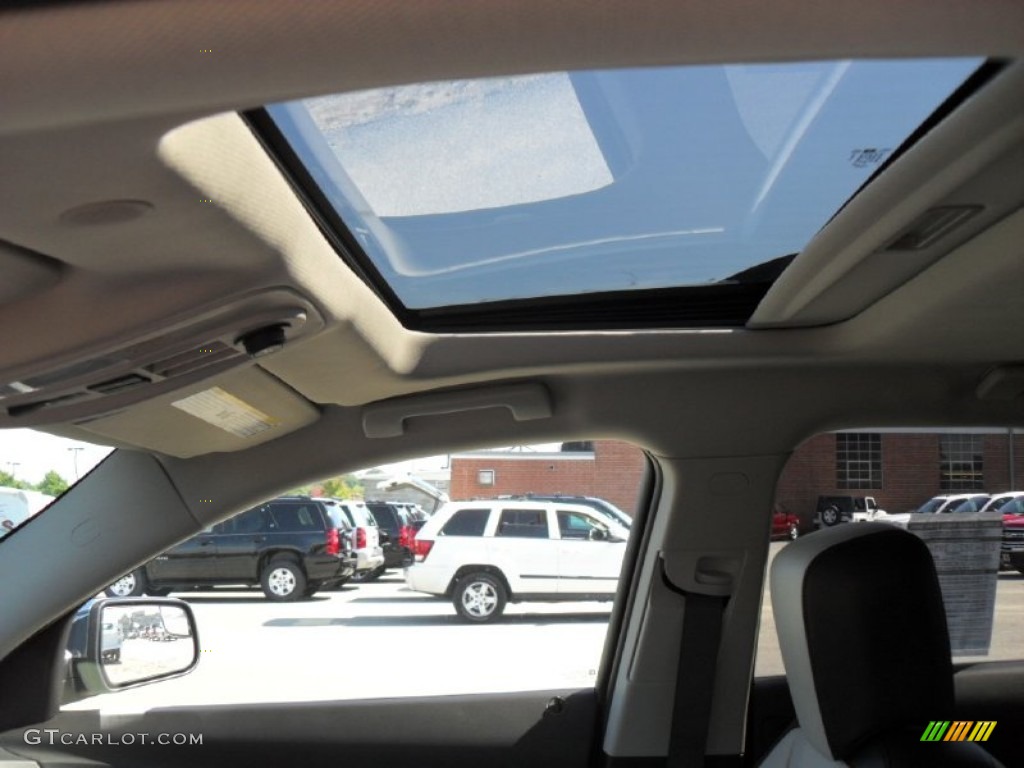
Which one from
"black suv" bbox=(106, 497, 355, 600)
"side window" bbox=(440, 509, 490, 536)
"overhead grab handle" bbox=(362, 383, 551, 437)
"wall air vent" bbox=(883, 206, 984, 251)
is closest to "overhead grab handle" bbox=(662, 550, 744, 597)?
"overhead grab handle" bbox=(362, 383, 551, 437)

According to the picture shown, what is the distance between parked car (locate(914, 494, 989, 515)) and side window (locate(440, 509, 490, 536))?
272cm

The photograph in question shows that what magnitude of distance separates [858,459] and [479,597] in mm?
2848

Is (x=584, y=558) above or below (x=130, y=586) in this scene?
above

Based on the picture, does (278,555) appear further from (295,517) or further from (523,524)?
(523,524)

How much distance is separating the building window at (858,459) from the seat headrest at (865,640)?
3.80 ft

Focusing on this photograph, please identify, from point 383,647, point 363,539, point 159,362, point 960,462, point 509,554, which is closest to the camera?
point 159,362

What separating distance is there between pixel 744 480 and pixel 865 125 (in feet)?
5.69

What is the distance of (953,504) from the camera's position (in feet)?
13.1

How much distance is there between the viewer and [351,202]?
2078 mm

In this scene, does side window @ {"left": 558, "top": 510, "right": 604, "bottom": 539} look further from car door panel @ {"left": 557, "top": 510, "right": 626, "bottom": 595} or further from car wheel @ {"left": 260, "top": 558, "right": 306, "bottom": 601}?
car wheel @ {"left": 260, "top": 558, "right": 306, "bottom": 601}

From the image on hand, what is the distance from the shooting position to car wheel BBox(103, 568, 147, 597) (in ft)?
11.2

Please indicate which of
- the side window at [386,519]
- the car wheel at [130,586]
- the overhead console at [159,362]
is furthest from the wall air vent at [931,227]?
the side window at [386,519]

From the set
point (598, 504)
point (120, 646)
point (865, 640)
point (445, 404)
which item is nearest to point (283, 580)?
point (598, 504)

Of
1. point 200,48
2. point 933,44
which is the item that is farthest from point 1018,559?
point 200,48
